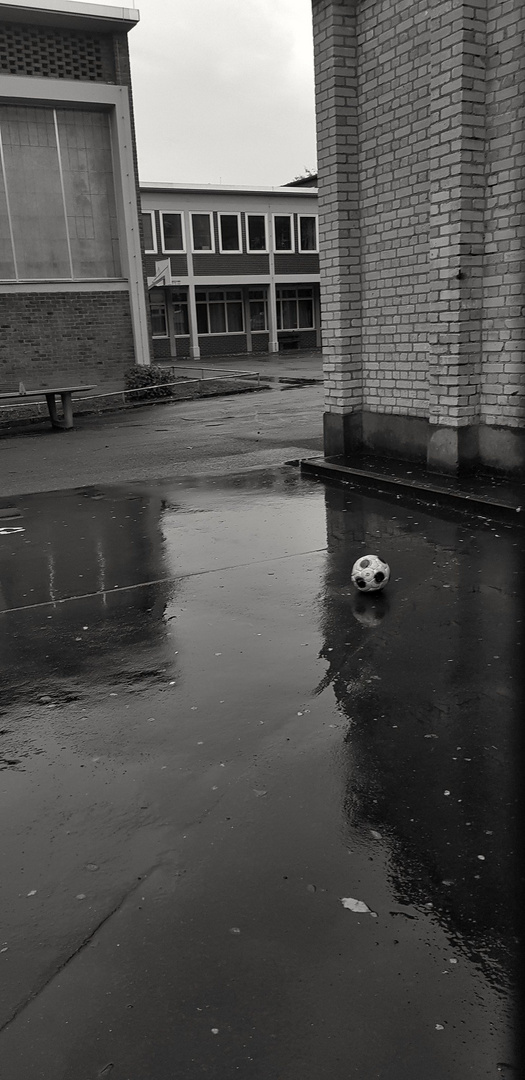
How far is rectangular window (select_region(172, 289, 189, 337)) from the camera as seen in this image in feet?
135

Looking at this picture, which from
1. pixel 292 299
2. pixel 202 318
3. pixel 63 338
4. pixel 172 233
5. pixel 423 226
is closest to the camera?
pixel 423 226

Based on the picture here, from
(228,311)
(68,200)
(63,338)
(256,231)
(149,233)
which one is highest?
(256,231)

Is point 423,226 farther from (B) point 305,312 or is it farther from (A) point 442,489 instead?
(B) point 305,312

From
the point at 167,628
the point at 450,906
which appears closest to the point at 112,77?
the point at 167,628

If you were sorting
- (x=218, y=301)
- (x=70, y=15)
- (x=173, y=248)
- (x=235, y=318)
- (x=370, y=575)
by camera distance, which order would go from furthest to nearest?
1. (x=235, y=318)
2. (x=218, y=301)
3. (x=173, y=248)
4. (x=70, y=15)
5. (x=370, y=575)

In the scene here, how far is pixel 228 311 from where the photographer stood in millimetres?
43125

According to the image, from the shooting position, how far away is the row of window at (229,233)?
128ft

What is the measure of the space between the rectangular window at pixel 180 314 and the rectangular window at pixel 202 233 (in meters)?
2.31

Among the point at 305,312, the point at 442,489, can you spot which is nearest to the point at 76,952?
the point at 442,489

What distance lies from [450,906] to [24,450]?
484 inches

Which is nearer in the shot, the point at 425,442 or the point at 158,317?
the point at 425,442

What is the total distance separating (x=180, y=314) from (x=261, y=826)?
4106 cm

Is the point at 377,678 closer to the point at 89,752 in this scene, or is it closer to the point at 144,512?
the point at 89,752

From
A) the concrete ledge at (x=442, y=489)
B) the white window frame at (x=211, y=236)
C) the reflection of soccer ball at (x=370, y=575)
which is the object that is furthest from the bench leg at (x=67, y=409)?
the white window frame at (x=211, y=236)
